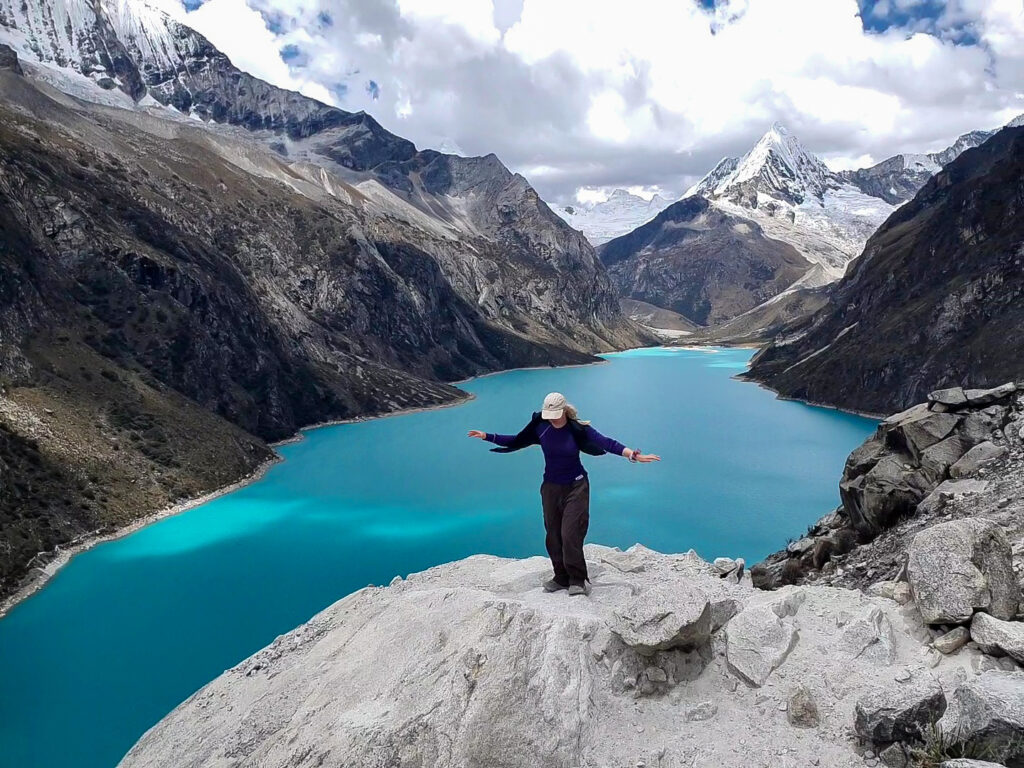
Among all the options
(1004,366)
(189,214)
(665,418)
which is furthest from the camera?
(189,214)

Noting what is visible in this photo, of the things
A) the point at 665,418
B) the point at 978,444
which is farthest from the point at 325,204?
the point at 978,444

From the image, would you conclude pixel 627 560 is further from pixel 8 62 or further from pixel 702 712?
pixel 8 62

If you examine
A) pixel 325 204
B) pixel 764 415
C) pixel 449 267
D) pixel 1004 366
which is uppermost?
pixel 325 204

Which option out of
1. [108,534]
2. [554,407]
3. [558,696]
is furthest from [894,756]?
[108,534]

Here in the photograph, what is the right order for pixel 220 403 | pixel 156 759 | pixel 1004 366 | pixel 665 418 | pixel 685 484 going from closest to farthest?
pixel 156 759 → pixel 685 484 → pixel 1004 366 → pixel 220 403 → pixel 665 418

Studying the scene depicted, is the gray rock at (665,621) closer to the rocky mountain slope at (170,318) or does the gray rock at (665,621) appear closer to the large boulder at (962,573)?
the large boulder at (962,573)

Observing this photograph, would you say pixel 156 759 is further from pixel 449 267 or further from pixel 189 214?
pixel 449 267

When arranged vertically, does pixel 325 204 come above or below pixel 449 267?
above
